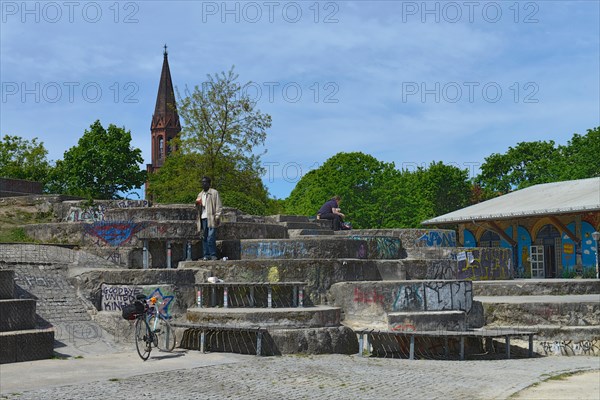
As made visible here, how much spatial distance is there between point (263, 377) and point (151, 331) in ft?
7.70

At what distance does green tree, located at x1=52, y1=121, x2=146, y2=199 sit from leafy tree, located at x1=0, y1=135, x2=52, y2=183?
A: 1302 millimetres

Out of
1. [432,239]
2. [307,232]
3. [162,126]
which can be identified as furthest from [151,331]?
[162,126]

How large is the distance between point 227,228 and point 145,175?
99.8 feet

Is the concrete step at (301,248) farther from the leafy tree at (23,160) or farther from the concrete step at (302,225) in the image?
the leafy tree at (23,160)

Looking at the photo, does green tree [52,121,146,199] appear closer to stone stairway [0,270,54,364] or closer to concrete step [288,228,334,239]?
concrete step [288,228,334,239]

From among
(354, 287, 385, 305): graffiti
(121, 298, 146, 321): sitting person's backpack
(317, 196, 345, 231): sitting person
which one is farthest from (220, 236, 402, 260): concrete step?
(317, 196, 345, 231): sitting person

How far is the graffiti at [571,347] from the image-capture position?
14672 mm

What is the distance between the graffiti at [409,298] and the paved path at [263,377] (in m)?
1.47

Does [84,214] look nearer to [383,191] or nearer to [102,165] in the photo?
[102,165]

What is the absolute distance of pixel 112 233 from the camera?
1655 centimetres

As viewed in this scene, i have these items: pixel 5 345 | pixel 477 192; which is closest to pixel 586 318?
pixel 5 345

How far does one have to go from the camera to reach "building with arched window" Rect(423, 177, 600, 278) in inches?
1281

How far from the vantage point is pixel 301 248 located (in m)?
15.1

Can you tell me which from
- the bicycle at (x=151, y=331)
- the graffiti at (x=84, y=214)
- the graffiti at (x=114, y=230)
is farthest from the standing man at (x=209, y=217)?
the graffiti at (x=84, y=214)
